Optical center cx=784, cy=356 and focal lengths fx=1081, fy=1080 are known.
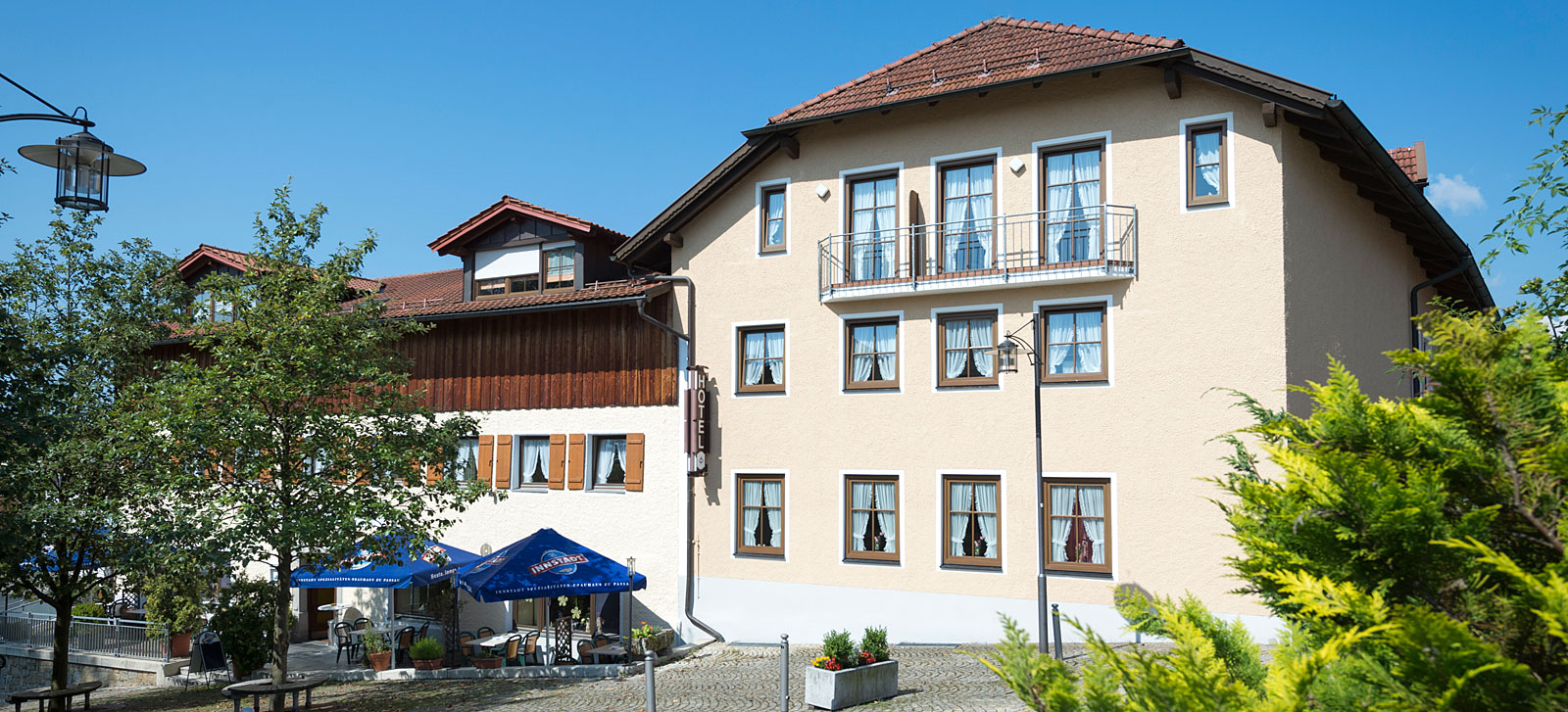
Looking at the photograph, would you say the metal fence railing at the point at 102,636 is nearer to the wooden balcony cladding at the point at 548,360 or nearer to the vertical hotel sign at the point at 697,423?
the wooden balcony cladding at the point at 548,360

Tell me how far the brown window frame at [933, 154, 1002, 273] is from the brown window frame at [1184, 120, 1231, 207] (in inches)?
121

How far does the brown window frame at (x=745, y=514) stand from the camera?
20156 mm

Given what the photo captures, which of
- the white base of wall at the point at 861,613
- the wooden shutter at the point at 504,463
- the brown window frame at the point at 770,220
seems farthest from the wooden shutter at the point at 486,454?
the brown window frame at the point at 770,220

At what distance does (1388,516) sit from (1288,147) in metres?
15.5

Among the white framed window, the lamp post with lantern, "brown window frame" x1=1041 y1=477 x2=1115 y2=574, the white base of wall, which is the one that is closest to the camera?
the lamp post with lantern

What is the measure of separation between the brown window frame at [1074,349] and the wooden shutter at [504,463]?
459 inches

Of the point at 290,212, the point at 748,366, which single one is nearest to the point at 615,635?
the point at 748,366

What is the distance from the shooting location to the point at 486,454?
23594 mm

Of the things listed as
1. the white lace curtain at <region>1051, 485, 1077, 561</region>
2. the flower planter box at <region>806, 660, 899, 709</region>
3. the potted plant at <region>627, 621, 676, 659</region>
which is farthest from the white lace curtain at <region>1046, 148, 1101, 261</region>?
the potted plant at <region>627, 621, 676, 659</region>

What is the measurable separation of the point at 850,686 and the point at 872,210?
9244mm

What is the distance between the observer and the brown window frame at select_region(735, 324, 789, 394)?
Answer: 20.2 meters

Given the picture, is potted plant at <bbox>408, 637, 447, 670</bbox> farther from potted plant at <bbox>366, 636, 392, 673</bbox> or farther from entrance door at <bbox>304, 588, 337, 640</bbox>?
entrance door at <bbox>304, 588, 337, 640</bbox>

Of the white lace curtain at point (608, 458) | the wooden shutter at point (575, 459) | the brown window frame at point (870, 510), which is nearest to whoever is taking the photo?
the brown window frame at point (870, 510)

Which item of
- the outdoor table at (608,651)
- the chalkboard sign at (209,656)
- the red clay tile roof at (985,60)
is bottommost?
the chalkboard sign at (209,656)
